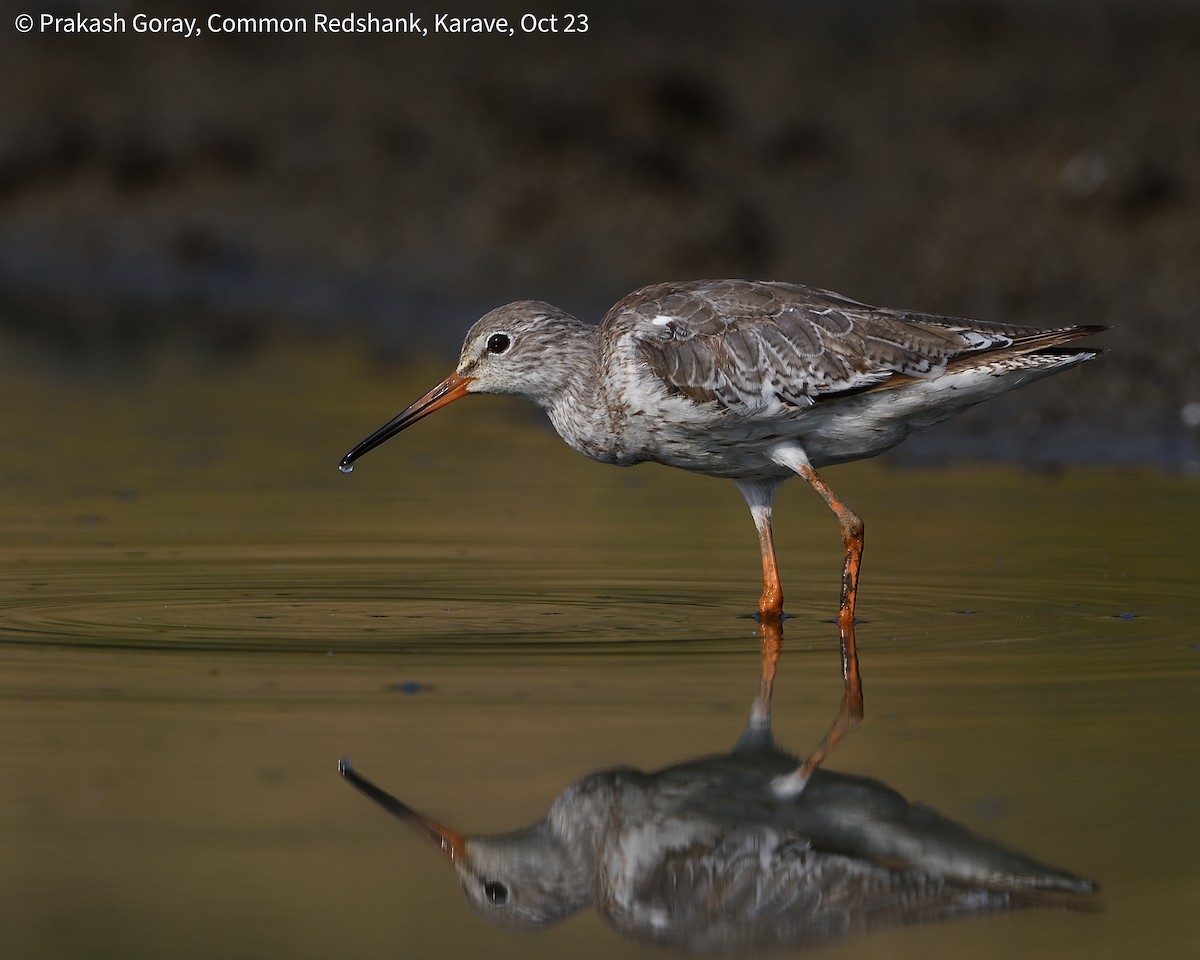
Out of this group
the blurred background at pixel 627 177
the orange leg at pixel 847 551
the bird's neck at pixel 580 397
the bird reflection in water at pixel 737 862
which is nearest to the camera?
the bird reflection in water at pixel 737 862

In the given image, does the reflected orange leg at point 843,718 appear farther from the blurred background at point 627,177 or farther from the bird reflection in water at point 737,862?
the blurred background at point 627,177

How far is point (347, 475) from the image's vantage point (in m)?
13.3

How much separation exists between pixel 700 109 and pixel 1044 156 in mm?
5667

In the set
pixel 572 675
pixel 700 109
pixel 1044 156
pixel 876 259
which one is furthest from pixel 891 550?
pixel 700 109

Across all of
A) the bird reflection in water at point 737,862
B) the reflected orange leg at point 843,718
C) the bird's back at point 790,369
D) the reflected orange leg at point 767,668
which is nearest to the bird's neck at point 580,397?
the bird's back at point 790,369

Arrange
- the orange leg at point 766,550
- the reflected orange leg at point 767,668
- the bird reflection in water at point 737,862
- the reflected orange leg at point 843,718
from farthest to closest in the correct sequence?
the orange leg at point 766,550
the reflected orange leg at point 767,668
the reflected orange leg at point 843,718
the bird reflection in water at point 737,862

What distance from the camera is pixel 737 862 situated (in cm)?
602

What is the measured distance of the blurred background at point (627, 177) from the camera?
58.4 feet

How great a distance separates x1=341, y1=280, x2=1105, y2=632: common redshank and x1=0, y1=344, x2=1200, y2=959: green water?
63cm

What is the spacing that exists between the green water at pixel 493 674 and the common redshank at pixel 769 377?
635 millimetres

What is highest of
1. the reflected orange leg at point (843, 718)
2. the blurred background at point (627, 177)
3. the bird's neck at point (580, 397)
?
the blurred background at point (627, 177)

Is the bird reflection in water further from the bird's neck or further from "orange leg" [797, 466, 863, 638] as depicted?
the bird's neck

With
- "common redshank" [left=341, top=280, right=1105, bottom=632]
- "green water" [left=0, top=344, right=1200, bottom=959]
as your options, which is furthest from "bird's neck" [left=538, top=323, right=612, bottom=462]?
"green water" [left=0, top=344, right=1200, bottom=959]

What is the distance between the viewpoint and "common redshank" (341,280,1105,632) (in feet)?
30.9
